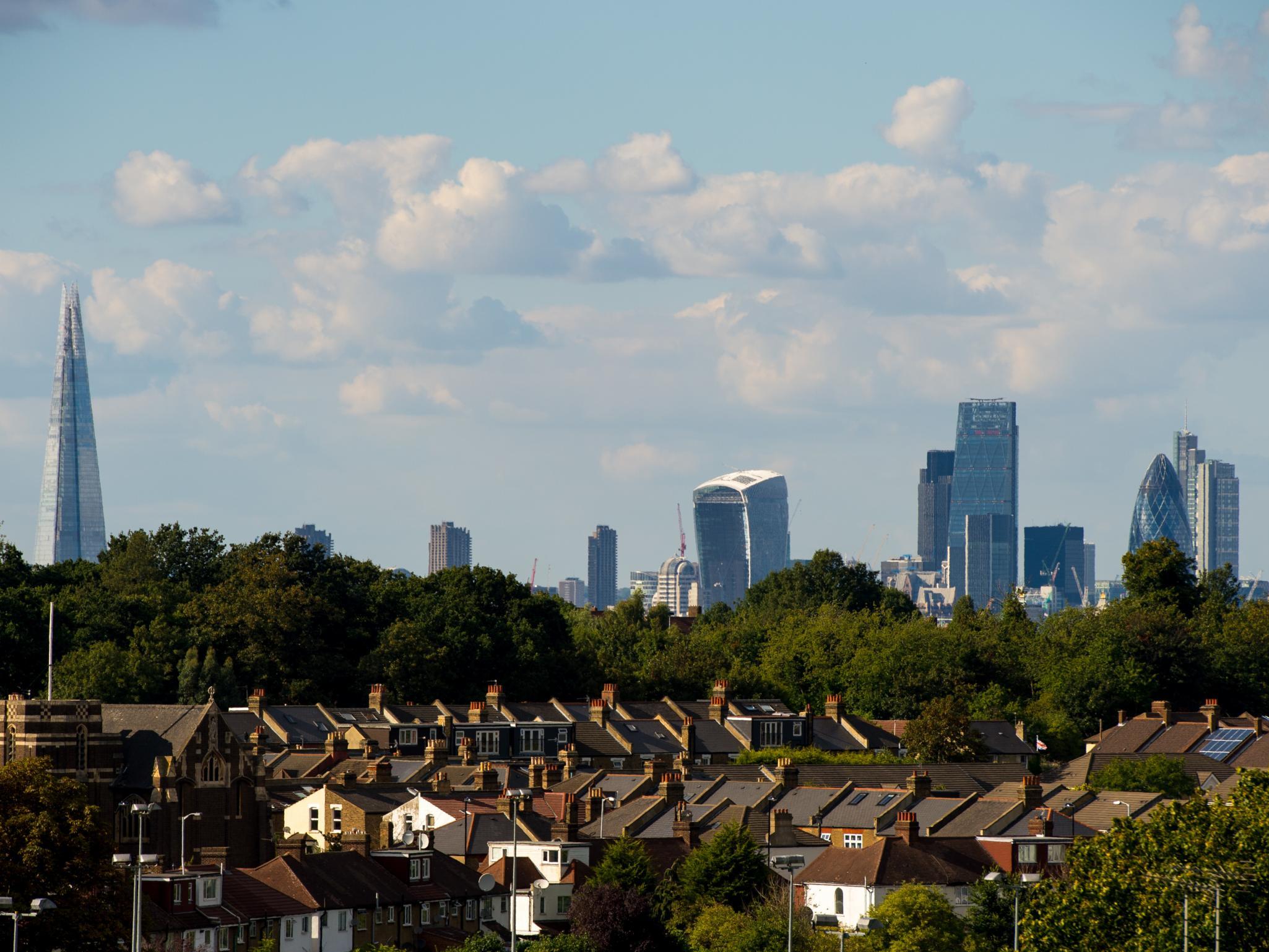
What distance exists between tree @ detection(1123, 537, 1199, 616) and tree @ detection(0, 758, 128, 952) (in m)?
126

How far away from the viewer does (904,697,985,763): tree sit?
134 metres

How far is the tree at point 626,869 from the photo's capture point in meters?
79.3

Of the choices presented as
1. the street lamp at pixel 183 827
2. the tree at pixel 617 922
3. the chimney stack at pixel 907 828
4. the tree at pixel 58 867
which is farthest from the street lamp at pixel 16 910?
the chimney stack at pixel 907 828

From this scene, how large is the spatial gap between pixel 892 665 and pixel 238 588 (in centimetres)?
4483

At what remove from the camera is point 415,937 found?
246 feet

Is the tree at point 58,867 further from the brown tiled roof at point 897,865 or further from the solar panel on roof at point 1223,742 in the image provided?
the solar panel on roof at point 1223,742

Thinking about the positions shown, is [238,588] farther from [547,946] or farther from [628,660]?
[547,946]

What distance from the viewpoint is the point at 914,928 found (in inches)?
2881

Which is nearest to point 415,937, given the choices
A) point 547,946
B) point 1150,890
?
point 547,946

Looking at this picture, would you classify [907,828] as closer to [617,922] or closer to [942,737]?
[617,922]

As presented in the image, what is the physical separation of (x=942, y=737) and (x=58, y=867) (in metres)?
80.1

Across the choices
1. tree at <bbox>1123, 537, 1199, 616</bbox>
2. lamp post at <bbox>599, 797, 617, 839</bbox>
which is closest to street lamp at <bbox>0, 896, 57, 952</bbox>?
lamp post at <bbox>599, 797, 617, 839</bbox>

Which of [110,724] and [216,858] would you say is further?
[110,724]

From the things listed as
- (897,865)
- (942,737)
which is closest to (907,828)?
(897,865)
